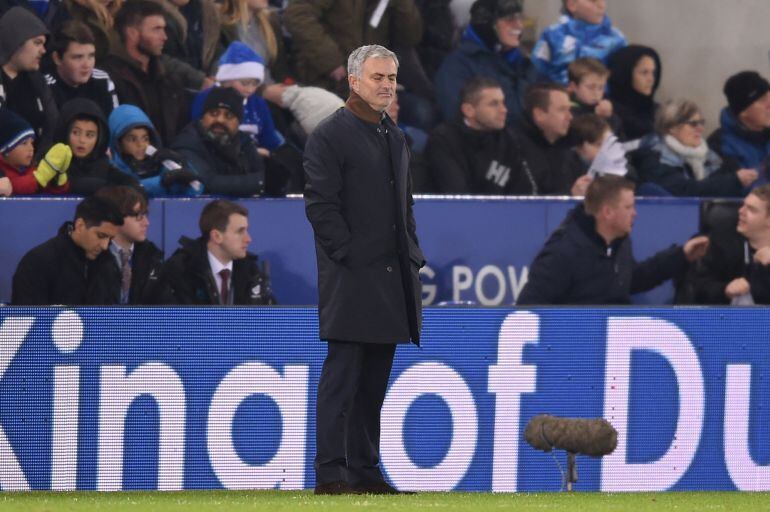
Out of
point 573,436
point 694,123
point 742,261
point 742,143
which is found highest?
point 694,123

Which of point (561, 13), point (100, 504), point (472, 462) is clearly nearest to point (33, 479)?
point (100, 504)

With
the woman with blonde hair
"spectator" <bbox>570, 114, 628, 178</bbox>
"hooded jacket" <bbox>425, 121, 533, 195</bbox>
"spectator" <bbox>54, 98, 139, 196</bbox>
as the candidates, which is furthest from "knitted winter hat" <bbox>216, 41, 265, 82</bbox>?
"spectator" <bbox>570, 114, 628, 178</bbox>

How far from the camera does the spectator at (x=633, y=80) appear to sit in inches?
580

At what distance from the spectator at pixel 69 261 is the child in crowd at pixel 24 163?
590 mm

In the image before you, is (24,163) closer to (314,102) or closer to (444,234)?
(314,102)

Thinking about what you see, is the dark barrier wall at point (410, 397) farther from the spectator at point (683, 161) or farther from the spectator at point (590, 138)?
the spectator at point (683, 161)

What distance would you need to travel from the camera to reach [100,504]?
7.49 metres

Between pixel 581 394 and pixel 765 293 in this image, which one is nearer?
pixel 581 394

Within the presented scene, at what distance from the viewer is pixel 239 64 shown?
1242 cm

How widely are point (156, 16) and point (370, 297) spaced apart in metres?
5.30

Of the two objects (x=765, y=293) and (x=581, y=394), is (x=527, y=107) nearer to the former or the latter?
(x=765, y=293)

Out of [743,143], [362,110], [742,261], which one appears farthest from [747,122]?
[362,110]

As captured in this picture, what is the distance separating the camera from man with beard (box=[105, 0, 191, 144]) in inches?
471

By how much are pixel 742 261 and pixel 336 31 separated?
398cm
